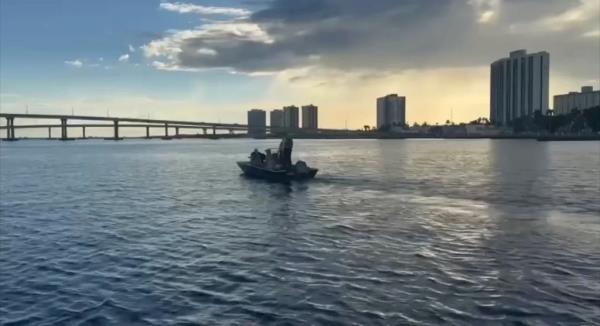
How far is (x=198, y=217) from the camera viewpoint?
28.2m

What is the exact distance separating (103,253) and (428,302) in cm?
1200

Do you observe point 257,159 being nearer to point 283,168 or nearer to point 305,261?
point 283,168

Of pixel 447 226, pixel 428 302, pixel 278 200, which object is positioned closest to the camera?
pixel 428 302

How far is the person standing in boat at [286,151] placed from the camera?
162 feet

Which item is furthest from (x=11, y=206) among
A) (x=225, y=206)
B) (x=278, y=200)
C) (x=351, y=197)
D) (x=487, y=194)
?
(x=487, y=194)

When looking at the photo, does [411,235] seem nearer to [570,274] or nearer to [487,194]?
[570,274]

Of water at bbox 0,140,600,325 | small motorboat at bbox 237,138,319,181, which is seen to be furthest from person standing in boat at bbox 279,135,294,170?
water at bbox 0,140,600,325

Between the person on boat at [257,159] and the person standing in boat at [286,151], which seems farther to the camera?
the person on boat at [257,159]

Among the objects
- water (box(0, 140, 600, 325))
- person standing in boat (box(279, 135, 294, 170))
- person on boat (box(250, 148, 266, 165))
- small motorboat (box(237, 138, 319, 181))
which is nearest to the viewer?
water (box(0, 140, 600, 325))

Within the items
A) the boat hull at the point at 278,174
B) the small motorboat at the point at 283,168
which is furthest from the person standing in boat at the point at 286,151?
the boat hull at the point at 278,174

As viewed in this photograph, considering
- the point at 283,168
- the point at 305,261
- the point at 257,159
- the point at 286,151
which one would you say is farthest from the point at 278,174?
the point at 305,261

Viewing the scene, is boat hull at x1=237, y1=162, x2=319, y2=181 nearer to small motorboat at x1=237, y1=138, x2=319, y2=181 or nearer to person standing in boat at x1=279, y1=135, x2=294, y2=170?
small motorboat at x1=237, y1=138, x2=319, y2=181

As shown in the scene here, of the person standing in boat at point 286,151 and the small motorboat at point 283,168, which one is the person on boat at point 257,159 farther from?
the person standing in boat at point 286,151

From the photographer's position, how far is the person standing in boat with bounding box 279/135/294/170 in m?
49.2
